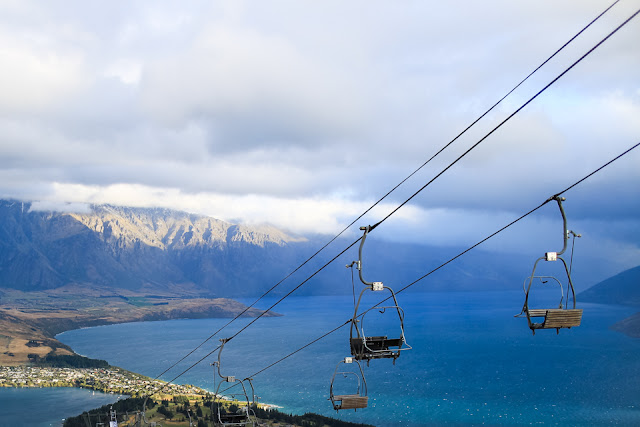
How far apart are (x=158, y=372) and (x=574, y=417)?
100440mm

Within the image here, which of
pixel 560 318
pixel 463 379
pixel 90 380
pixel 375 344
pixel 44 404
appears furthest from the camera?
pixel 90 380

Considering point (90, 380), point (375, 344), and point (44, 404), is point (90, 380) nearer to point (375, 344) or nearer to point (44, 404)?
point (44, 404)

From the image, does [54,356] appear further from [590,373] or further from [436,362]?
[590,373]

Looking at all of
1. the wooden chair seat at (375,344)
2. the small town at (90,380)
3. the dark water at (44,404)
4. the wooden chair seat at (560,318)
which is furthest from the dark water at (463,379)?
the wooden chair seat at (560,318)

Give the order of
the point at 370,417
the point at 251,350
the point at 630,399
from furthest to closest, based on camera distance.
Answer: the point at 251,350, the point at 630,399, the point at 370,417

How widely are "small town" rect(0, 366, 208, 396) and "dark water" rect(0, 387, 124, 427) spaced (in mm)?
3960

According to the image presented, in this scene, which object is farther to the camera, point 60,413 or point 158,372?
point 158,372

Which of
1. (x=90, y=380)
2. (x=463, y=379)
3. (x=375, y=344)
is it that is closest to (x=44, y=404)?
(x=90, y=380)

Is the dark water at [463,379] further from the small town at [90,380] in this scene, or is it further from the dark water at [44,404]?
the dark water at [44,404]

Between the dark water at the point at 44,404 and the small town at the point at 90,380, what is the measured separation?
396 centimetres

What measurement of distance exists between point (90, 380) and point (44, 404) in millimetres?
25587

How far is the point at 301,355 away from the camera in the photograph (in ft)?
586

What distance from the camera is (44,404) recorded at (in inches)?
4486

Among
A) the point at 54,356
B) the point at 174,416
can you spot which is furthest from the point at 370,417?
the point at 54,356
